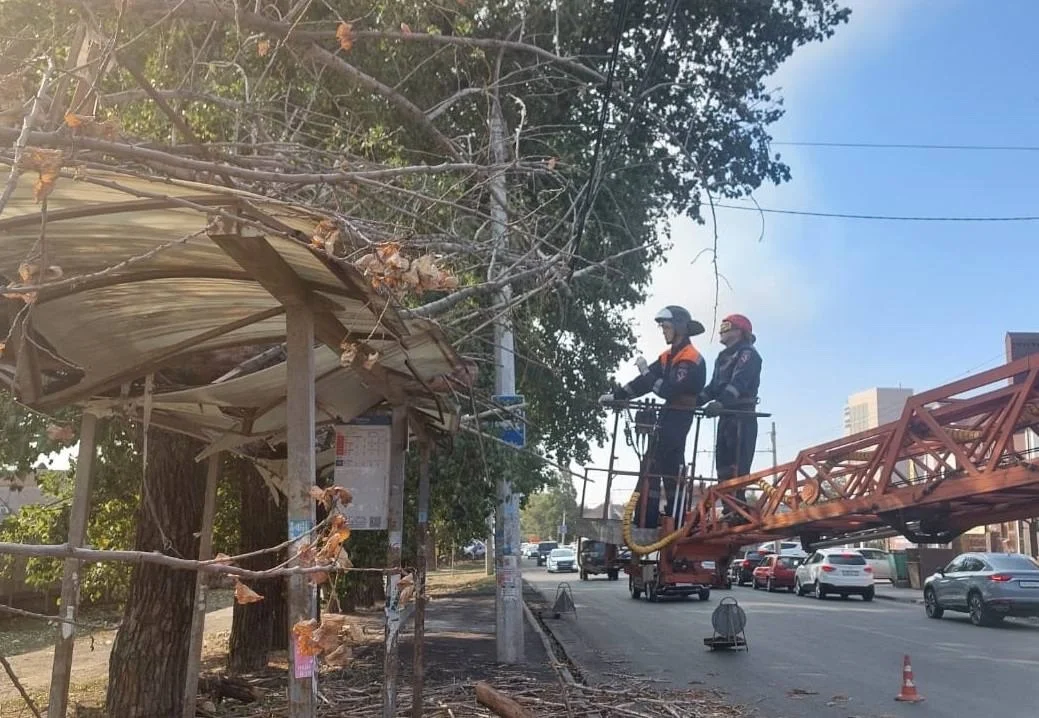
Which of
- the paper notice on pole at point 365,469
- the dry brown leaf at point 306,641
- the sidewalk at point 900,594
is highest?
the paper notice on pole at point 365,469

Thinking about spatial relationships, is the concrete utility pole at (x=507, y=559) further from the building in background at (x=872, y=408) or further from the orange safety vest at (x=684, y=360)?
the building in background at (x=872, y=408)

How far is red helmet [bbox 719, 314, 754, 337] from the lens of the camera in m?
10.3

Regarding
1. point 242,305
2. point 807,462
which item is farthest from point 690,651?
point 242,305

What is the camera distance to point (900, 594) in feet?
98.9

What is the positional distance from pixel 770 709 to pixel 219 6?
8334mm

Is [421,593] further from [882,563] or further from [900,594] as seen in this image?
[882,563]

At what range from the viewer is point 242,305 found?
5512 millimetres

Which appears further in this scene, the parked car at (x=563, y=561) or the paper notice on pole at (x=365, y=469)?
the parked car at (x=563, y=561)

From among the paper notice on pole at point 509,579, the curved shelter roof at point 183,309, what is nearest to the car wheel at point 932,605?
the paper notice on pole at point 509,579

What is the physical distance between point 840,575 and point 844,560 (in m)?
0.62

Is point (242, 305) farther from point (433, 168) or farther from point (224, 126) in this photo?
point (224, 126)

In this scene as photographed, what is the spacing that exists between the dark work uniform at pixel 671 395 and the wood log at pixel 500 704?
12.6 feet

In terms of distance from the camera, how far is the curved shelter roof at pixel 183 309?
3846 mm

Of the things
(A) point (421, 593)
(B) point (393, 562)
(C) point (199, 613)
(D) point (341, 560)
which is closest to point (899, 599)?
(A) point (421, 593)
